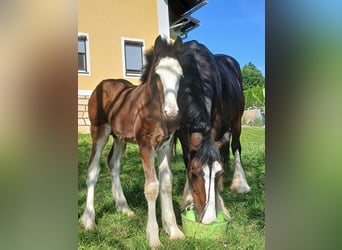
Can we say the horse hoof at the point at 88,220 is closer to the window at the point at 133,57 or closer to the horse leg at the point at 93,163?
the horse leg at the point at 93,163

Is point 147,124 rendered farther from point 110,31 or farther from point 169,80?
point 110,31

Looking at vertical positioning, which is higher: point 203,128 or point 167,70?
point 167,70

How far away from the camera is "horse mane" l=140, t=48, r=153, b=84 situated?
6.88 feet

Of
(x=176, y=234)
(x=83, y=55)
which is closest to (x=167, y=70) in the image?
(x=83, y=55)

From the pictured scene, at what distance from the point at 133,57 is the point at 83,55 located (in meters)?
0.28

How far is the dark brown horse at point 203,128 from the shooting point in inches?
83.8

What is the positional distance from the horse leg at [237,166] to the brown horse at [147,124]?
1.57 feet

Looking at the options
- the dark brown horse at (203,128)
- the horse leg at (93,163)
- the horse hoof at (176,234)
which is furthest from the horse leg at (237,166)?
the horse leg at (93,163)

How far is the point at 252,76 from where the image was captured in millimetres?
2393

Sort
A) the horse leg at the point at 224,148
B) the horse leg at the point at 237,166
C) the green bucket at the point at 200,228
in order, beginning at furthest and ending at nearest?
the horse leg at the point at 237,166
the horse leg at the point at 224,148
the green bucket at the point at 200,228
